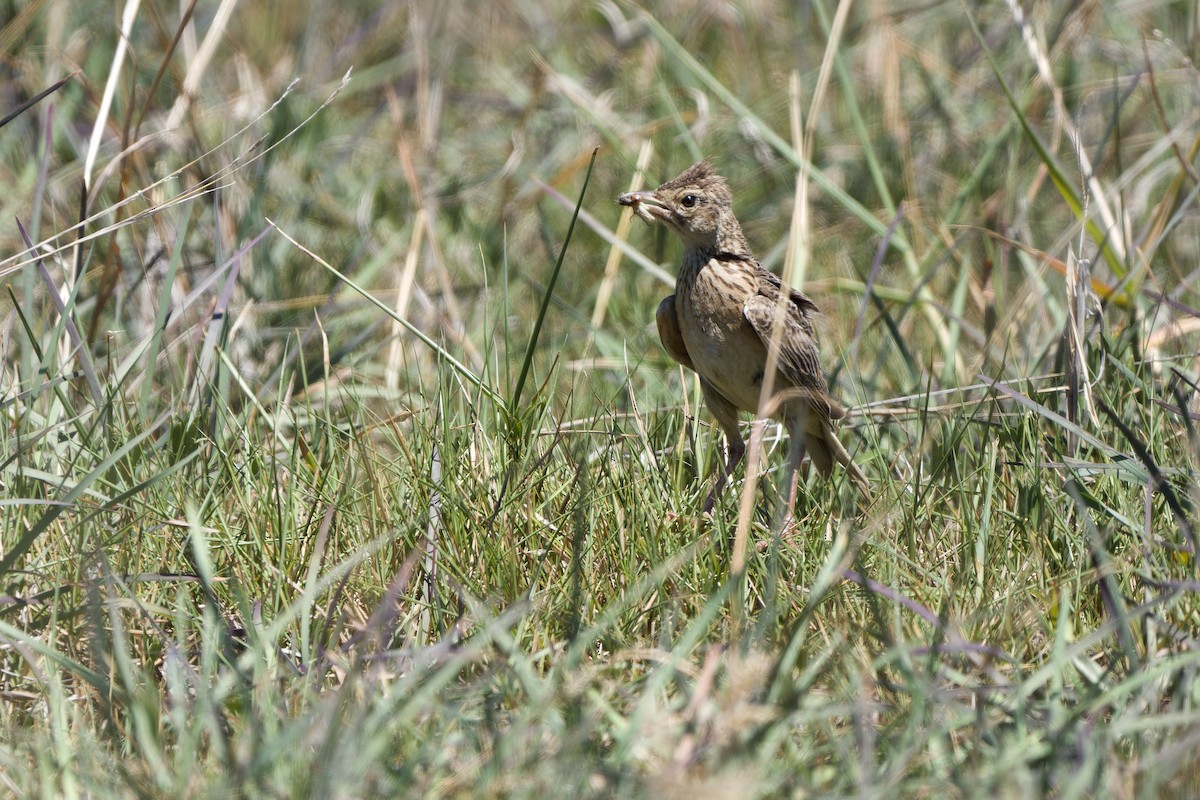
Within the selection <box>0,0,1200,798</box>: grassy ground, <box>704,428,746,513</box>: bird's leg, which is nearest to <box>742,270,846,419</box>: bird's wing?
<box>0,0,1200,798</box>: grassy ground

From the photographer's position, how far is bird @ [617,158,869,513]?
4.49m

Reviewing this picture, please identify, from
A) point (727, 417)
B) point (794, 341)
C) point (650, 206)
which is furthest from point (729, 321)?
point (650, 206)

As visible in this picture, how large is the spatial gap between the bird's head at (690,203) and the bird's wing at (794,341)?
280 mm

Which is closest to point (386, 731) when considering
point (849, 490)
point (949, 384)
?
point (849, 490)

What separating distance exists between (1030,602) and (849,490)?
0.86 metres

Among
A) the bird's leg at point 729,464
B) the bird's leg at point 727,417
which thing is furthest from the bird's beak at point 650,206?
the bird's leg at point 729,464

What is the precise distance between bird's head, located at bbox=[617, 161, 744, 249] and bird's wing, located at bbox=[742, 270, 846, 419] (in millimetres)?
280

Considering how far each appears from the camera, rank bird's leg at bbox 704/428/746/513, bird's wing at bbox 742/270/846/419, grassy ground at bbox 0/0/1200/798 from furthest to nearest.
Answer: bird's wing at bbox 742/270/846/419, bird's leg at bbox 704/428/746/513, grassy ground at bbox 0/0/1200/798

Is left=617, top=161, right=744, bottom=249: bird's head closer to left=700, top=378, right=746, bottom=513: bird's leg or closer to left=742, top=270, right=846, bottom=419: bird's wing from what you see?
left=742, top=270, right=846, bottom=419: bird's wing

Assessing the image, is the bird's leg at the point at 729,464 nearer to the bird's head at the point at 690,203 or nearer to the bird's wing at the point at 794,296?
the bird's wing at the point at 794,296

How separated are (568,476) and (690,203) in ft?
4.10

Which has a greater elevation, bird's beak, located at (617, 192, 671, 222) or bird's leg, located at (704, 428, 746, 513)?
bird's beak, located at (617, 192, 671, 222)

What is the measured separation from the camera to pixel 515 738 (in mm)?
2367

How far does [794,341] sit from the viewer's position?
15.0 feet
